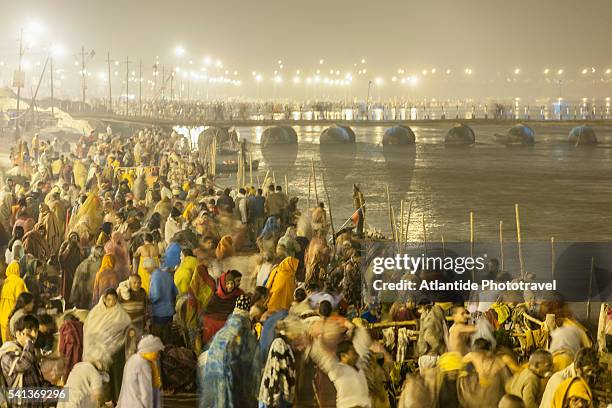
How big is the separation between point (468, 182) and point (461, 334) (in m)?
29.0

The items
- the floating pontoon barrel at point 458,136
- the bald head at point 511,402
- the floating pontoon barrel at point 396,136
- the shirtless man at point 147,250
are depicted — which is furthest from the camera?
the floating pontoon barrel at point 458,136

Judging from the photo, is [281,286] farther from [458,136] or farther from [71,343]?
[458,136]

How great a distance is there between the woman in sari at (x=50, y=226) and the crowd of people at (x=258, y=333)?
0.04m

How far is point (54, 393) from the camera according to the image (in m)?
4.86

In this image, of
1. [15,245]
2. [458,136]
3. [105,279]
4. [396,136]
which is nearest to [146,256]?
[105,279]

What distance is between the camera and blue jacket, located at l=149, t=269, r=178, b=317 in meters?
5.93

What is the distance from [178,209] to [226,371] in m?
4.54

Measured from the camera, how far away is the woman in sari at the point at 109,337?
5152mm

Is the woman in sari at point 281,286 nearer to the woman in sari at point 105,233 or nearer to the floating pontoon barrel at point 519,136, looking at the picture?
the woman in sari at point 105,233

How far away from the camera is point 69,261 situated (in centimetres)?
723

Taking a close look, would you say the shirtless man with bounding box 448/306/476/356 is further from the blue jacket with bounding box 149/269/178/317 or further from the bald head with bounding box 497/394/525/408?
the blue jacket with bounding box 149/269/178/317

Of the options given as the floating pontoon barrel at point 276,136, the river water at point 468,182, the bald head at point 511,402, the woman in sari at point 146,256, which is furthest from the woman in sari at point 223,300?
the floating pontoon barrel at point 276,136

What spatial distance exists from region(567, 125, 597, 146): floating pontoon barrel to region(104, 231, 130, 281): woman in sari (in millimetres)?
44081

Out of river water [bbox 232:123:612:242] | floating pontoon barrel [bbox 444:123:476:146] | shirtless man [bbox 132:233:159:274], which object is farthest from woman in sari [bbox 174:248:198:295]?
floating pontoon barrel [bbox 444:123:476:146]
